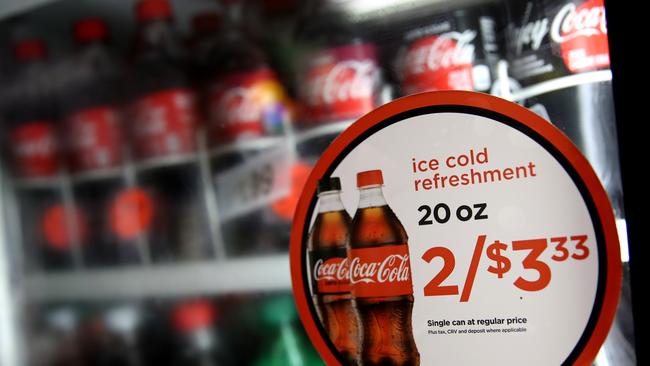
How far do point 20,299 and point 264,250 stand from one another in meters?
0.50

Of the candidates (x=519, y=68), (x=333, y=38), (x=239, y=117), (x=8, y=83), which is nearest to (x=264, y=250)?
(x=239, y=117)

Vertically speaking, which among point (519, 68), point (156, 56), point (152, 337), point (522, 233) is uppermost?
point (156, 56)

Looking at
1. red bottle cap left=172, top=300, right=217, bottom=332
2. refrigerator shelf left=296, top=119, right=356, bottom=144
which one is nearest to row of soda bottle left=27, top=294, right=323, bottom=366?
red bottle cap left=172, top=300, right=217, bottom=332

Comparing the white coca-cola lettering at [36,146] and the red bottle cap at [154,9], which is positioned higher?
the red bottle cap at [154,9]

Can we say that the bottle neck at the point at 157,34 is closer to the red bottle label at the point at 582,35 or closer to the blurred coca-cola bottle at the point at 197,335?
the blurred coca-cola bottle at the point at 197,335

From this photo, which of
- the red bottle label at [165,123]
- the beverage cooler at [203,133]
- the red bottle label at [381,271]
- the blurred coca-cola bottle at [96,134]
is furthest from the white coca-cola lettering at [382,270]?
the blurred coca-cola bottle at [96,134]

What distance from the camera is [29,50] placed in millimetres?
1128

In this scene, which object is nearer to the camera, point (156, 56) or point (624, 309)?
point (624, 309)

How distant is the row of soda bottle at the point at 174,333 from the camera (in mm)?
Result: 887

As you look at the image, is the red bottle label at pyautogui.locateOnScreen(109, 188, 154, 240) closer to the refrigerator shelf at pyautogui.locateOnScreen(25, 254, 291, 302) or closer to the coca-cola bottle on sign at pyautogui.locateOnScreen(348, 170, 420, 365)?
the refrigerator shelf at pyautogui.locateOnScreen(25, 254, 291, 302)

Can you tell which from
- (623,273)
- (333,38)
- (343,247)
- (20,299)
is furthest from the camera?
(20,299)

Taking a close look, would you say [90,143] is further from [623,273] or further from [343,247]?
[623,273]

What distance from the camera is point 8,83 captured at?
1183 mm

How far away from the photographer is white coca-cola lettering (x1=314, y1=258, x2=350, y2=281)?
736mm
